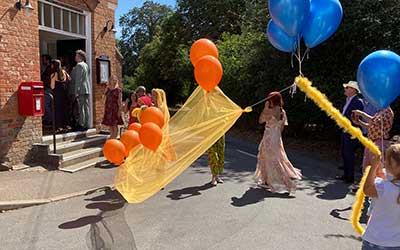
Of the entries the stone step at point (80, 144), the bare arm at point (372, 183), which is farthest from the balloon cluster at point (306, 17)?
the stone step at point (80, 144)

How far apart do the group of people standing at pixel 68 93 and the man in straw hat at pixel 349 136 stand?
6.08 meters

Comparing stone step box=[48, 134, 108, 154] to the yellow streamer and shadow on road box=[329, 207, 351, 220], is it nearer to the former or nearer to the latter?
the yellow streamer

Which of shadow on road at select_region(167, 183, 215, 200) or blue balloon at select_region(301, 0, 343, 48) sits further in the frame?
shadow on road at select_region(167, 183, 215, 200)

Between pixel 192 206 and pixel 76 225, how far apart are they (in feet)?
5.60

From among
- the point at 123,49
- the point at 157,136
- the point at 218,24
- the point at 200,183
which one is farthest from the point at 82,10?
the point at 123,49

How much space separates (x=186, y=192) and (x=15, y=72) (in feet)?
13.9

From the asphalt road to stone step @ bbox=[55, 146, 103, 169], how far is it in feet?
5.94

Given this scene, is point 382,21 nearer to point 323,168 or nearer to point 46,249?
point 323,168

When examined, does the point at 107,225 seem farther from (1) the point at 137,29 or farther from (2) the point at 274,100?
(1) the point at 137,29

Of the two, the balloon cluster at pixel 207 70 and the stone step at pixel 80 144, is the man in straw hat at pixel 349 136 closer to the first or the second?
the balloon cluster at pixel 207 70

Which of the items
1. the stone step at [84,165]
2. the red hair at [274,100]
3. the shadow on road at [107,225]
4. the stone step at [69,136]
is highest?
the red hair at [274,100]

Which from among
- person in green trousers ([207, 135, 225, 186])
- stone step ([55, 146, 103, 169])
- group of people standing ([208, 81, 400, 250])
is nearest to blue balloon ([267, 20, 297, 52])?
group of people standing ([208, 81, 400, 250])

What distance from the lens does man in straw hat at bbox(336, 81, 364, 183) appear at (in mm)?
7402

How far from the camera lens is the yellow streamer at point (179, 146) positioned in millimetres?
5266
